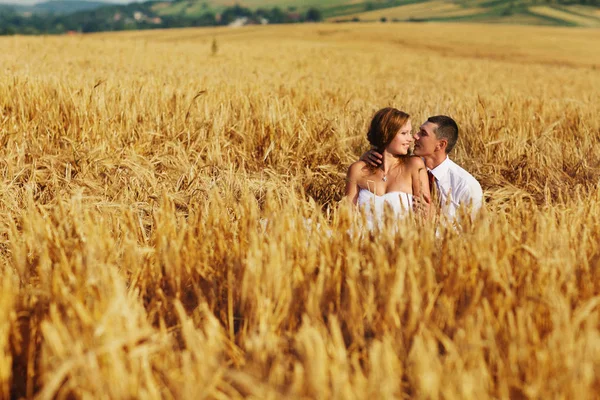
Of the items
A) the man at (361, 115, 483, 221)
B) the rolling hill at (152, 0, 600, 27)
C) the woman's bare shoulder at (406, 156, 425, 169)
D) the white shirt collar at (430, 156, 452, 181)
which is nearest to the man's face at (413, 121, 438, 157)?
the man at (361, 115, 483, 221)

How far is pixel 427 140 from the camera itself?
3582 millimetres

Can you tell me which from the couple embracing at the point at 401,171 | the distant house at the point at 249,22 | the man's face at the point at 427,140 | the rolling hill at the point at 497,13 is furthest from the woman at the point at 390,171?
the distant house at the point at 249,22

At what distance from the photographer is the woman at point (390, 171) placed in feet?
11.1

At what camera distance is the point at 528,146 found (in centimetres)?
410

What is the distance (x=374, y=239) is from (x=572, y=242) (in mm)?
685

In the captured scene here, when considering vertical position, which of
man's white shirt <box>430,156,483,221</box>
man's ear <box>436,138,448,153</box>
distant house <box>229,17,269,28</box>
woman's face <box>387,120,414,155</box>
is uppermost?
distant house <box>229,17,269,28</box>

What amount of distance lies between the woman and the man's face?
182 mm

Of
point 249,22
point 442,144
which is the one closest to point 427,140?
point 442,144

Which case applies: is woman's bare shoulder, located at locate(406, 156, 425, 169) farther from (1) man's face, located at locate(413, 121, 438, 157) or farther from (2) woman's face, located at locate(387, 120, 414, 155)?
(1) man's face, located at locate(413, 121, 438, 157)

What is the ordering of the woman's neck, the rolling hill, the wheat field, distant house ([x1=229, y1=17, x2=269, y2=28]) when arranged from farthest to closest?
distant house ([x1=229, y1=17, x2=269, y2=28]) < the rolling hill < the woman's neck < the wheat field

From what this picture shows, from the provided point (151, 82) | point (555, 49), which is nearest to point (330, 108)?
point (151, 82)

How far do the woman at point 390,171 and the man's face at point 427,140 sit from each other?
182 millimetres

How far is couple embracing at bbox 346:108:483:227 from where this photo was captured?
11.1 feet

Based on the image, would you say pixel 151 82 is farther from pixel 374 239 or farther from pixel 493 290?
pixel 493 290
